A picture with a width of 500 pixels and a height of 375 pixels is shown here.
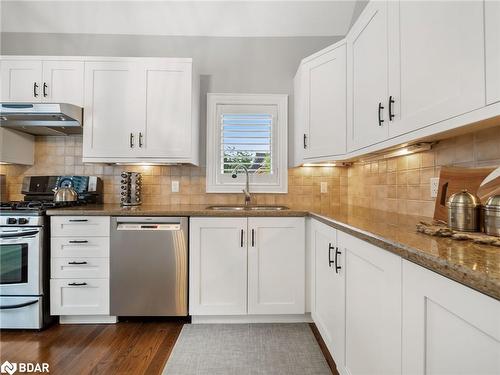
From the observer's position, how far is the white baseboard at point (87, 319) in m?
2.19

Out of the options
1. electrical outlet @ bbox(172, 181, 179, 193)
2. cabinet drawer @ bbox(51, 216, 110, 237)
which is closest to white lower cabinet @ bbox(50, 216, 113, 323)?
cabinet drawer @ bbox(51, 216, 110, 237)

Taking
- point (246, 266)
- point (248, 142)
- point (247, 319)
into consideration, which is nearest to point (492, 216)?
point (246, 266)

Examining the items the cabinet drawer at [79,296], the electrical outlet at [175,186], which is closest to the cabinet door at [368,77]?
the electrical outlet at [175,186]

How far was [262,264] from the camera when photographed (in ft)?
7.14

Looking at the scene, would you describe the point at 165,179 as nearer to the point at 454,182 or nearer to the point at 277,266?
the point at 277,266

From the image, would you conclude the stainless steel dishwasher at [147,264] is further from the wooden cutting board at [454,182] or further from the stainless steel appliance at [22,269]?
the wooden cutting board at [454,182]

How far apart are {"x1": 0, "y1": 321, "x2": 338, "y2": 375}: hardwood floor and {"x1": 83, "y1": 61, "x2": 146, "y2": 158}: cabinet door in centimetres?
146

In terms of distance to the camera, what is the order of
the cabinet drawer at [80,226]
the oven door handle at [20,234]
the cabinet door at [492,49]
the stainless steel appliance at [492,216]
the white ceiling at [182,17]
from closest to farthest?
the cabinet door at [492,49], the stainless steel appliance at [492,216], the oven door handle at [20,234], the cabinet drawer at [80,226], the white ceiling at [182,17]

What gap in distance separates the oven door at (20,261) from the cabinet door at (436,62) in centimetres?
264

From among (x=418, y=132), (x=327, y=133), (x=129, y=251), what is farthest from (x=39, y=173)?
(x=418, y=132)

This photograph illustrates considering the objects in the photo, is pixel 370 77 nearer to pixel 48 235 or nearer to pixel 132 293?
pixel 132 293

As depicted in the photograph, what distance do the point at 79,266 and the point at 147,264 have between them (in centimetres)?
55

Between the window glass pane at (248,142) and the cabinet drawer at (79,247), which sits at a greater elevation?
the window glass pane at (248,142)

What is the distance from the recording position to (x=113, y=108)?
94.3 inches
